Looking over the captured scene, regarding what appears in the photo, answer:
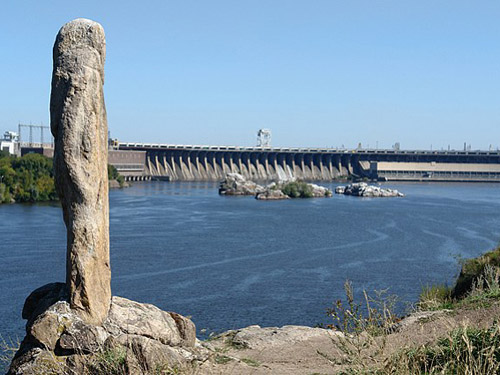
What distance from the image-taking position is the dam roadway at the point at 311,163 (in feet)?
460

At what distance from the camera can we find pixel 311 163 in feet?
508

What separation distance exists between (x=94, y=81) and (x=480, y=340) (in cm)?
758

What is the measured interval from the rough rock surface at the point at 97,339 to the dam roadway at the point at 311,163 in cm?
12156

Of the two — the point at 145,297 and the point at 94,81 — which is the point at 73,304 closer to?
the point at 94,81

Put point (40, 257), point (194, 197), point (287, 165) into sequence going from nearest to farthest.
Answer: point (40, 257), point (194, 197), point (287, 165)

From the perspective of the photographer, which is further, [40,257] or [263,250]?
[263,250]

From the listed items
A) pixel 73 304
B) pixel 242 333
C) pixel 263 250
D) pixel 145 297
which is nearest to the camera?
pixel 73 304

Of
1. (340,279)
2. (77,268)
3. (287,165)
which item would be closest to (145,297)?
(340,279)

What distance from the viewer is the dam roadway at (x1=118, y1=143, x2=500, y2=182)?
460 feet

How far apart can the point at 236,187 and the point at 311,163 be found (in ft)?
191

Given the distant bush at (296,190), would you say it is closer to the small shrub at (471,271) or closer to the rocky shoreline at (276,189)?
the rocky shoreline at (276,189)

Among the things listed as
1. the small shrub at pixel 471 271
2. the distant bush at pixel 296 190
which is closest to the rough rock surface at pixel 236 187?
the distant bush at pixel 296 190

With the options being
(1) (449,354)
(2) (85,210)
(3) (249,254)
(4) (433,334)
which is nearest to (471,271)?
A: (4) (433,334)

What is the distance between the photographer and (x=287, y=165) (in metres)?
153
